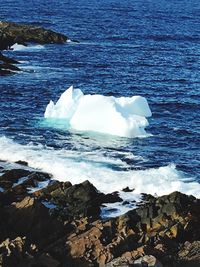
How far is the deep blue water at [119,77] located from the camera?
4453 centimetres

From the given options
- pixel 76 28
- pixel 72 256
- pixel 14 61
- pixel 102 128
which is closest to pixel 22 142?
pixel 102 128

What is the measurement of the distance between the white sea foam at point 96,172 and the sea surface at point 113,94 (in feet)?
0.19

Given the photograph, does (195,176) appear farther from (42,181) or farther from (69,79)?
(69,79)

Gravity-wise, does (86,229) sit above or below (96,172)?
above

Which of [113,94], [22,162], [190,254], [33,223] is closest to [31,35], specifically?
[113,94]

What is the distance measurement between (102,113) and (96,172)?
9.98m

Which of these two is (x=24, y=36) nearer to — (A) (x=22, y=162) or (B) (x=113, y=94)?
(B) (x=113, y=94)

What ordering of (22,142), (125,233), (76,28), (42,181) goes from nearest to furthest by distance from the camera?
(125,233) < (42,181) < (22,142) < (76,28)

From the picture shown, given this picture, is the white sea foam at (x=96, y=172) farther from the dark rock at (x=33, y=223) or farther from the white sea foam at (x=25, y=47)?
the white sea foam at (x=25, y=47)

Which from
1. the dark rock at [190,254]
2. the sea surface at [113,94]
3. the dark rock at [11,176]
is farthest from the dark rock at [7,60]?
the dark rock at [190,254]

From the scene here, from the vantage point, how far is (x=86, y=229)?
90.1 ft

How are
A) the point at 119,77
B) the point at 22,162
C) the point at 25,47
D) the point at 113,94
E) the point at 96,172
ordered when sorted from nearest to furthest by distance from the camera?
the point at 96,172
the point at 22,162
the point at 113,94
the point at 119,77
the point at 25,47

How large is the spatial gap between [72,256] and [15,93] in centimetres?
3560

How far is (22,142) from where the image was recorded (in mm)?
44062
